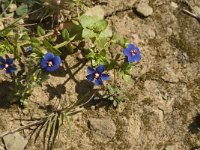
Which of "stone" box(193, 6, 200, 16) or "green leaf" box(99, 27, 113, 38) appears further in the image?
"stone" box(193, 6, 200, 16)

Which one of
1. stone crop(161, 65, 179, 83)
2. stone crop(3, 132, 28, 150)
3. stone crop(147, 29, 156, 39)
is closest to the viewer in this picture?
stone crop(3, 132, 28, 150)

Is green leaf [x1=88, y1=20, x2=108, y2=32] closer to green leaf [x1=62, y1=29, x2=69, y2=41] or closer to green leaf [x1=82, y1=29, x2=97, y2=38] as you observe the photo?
green leaf [x1=82, y1=29, x2=97, y2=38]

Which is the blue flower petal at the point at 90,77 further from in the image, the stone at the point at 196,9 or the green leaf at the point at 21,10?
the stone at the point at 196,9

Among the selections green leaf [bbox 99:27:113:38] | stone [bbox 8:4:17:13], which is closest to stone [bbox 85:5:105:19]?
green leaf [bbox 99:27:113:38]

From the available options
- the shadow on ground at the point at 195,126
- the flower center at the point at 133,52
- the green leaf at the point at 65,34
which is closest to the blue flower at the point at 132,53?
the flower center at the point at 133,52

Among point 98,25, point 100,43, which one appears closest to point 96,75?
point 100,43

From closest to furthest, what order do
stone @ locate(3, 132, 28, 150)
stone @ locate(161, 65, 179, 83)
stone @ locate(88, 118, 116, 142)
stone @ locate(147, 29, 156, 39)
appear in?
stone @ locate(3, 132, 28, 150), stone @ locate(88, 118, 116, 142), stone @ locate(161, 65, 179, 83), stone @ locate(147, 29, 156, 39)

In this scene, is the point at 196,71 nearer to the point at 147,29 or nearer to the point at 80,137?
the point at 147,29
